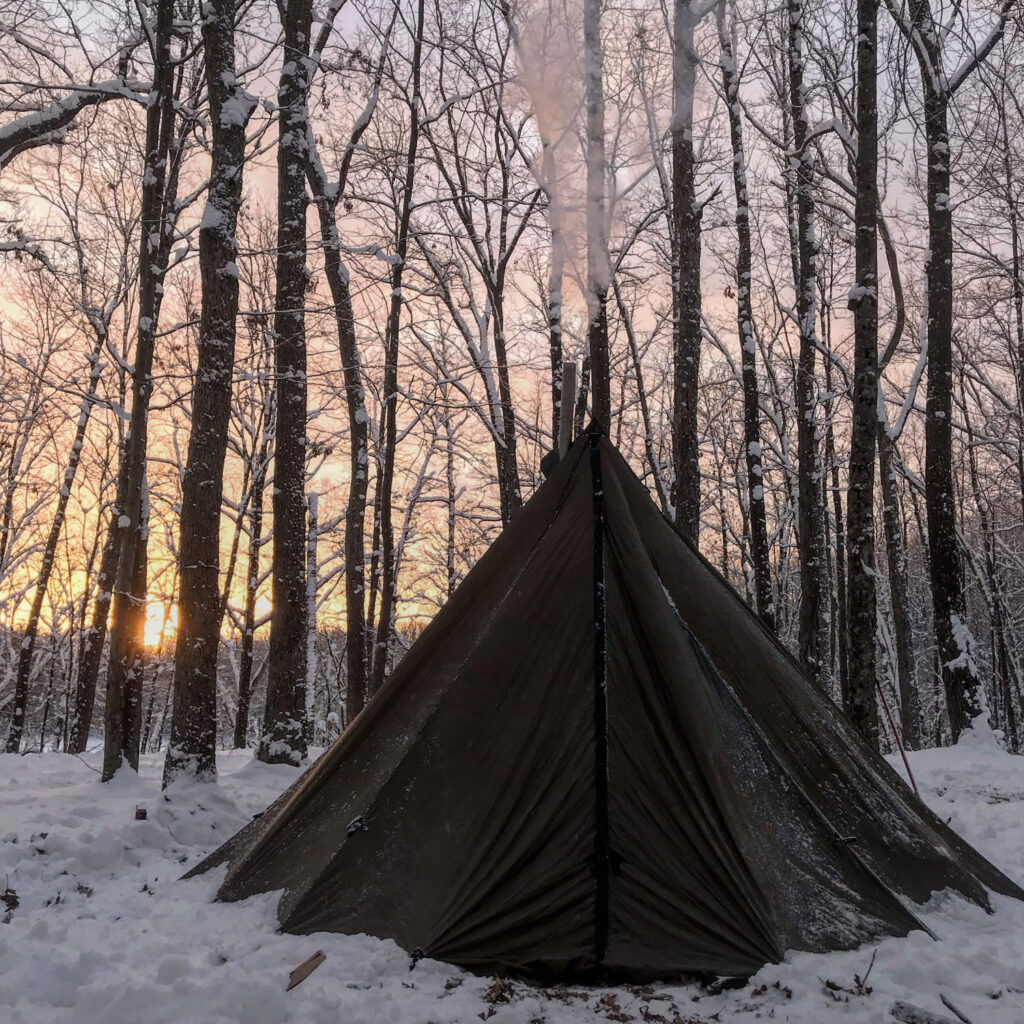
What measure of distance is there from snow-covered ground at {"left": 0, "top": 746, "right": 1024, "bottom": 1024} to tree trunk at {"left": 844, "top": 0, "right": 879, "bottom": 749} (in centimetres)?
427

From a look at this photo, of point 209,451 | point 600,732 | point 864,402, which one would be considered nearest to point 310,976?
point 600,732

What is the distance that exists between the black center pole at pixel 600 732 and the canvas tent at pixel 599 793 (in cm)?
1

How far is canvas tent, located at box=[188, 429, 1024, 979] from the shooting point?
3.74m

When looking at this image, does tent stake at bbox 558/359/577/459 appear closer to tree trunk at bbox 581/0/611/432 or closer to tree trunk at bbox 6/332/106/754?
tree trunk at bbox 581/0/611/432

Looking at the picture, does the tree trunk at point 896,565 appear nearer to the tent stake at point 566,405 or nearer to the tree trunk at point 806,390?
the tree trunk at point 806,390

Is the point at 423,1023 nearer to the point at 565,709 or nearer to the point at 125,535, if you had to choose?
the point at 565,709

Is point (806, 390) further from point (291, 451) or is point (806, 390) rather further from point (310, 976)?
point (310, 976)

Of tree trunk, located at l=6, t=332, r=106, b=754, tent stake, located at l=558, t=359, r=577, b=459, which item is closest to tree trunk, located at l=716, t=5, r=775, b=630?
tent stake, located at l=558, t=359, r=577, b=459

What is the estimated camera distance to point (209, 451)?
24.0 ft

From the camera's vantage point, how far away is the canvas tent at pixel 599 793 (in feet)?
12.3

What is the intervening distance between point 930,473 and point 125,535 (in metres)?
10.4

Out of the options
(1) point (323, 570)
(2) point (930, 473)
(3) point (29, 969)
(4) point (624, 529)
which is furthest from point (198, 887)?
(1) point (323, 570)

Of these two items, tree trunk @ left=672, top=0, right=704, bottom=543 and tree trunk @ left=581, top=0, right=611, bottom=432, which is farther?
tree trunk @ left=672, top=0, right=704, bottom=543

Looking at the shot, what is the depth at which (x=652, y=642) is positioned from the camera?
435cm
